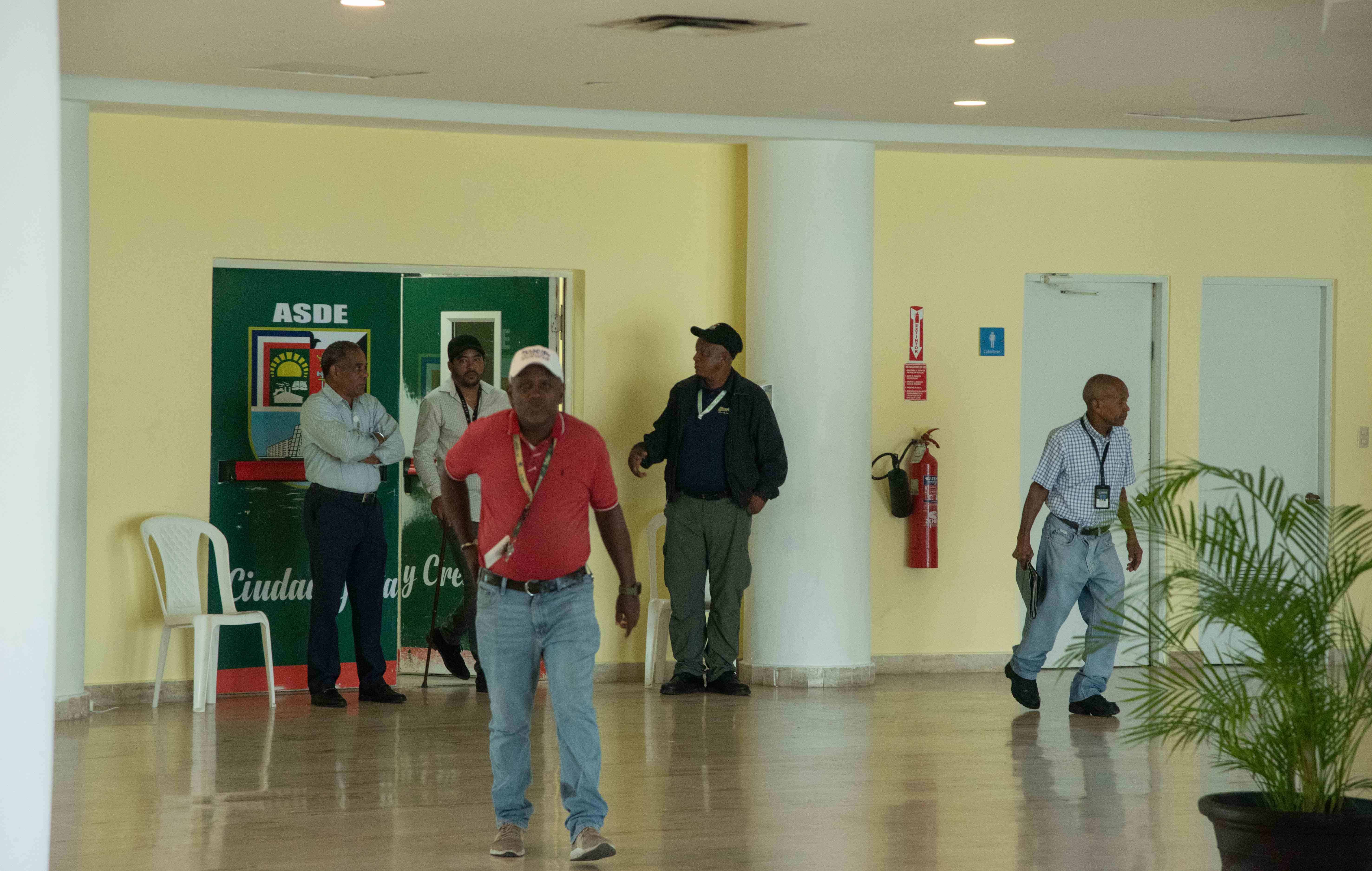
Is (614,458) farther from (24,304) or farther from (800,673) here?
(24,304)

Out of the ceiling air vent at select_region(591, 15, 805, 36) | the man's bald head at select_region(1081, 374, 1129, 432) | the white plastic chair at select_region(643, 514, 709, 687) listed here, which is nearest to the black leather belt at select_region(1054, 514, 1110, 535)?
the man's bald head at select_region(1081, 374, 1129, 432)

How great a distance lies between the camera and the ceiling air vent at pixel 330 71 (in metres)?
7.03

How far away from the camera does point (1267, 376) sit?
368 inches

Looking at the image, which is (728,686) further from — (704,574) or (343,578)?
(343,578)

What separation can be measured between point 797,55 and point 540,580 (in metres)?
3.05

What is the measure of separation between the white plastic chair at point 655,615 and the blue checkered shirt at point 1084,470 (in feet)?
6.21

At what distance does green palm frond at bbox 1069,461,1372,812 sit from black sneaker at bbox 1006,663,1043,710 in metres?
3.62

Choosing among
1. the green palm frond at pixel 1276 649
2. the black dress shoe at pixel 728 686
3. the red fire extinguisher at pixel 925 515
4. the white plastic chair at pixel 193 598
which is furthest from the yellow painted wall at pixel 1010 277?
the green palm frond at pixel 1276 649

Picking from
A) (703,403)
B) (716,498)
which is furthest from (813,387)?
(716,498)

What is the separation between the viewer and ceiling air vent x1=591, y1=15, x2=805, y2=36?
20.0 feet

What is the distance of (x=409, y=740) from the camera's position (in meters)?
6.70

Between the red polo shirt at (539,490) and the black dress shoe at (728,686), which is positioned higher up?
the red polo shirt at (539,490)

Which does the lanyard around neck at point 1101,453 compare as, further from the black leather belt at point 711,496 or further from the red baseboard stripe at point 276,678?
the red baseboard stripe at point 276,678

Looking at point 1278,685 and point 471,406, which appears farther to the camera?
point 471,406
